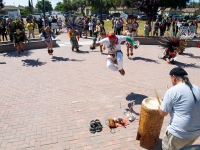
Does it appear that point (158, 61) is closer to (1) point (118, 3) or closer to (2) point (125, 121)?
(2) point (125, 121)

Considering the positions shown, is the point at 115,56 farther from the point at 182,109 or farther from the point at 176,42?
the point at 176,42

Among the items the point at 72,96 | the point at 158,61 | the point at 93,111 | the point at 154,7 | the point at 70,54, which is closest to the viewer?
the point at 93,111

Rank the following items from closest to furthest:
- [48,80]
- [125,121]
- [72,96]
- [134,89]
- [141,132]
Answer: [141,132]
[125,121]
[72,96]
[134,89]
[48,80]

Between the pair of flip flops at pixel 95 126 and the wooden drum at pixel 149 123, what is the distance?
0.99 metres

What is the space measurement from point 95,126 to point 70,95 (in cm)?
207

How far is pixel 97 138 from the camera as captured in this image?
4227 mm

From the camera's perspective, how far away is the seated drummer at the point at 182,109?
97.6 inches

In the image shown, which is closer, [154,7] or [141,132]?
[141,132]

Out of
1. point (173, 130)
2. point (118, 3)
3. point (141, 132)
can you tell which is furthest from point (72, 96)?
point (118, 3)

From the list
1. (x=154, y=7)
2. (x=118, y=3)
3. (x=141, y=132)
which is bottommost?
(x=141, y=132)

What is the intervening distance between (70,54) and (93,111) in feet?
23.5

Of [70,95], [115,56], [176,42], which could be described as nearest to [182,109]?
[115,56]

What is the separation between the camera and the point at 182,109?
2527 mm

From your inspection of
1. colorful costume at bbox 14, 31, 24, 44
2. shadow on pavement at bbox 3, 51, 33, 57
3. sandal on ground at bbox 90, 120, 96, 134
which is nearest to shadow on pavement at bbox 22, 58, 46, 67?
colorful costume at bbox 14, 31, 24, 44
